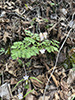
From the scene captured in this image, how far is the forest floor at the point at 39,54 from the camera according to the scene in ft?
6.52

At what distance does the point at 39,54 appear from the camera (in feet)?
7.70

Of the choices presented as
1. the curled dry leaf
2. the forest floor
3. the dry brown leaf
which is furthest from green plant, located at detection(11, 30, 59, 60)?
the curled dry leaf

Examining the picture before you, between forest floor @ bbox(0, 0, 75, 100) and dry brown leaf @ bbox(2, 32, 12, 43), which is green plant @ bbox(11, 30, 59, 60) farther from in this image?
dry brown leaf @ bbox(2, 32, 12, 43)

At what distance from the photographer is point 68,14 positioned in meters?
3.05

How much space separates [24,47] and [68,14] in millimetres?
2115

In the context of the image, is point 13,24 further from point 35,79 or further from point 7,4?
point 35,79

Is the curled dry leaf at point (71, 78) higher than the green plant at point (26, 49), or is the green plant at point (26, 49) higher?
the green plant at point (26, 49)

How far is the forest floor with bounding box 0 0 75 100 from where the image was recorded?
1986 millimetres

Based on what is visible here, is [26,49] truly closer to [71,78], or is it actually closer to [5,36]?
[5,36]

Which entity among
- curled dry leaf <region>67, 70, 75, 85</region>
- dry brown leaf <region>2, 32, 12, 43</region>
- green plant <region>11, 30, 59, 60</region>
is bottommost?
curled dry leaf <region>67, 70, 75, 85</region>

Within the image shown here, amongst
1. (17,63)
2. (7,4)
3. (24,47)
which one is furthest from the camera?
(7,4)

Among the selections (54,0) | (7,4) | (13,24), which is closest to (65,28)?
(54,0)

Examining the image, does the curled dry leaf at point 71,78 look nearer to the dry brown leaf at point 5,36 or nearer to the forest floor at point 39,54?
the forest floor at point 39,54

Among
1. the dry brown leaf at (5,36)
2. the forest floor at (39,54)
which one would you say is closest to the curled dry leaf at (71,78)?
the forest floor at (39,54)
